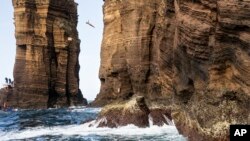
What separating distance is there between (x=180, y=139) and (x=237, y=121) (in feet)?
11.8

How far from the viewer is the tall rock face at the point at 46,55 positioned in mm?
81625

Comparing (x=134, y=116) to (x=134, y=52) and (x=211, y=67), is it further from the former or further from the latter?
(x=134, y=52)

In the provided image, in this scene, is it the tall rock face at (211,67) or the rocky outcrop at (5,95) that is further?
the rocky outcrop at (5,95)

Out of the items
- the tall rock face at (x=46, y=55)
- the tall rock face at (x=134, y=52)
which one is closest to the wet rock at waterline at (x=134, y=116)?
the tall rock face at (x=134, y=52)

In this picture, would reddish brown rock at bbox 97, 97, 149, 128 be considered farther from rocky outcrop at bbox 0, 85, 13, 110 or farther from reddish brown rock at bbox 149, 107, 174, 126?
rocky outcrop at bbox 0, 85, 13, 110

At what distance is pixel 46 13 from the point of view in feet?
283

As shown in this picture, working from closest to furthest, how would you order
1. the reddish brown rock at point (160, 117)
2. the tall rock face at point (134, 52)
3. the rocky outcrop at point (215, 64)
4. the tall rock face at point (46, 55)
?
1. the rocky outcrop at point (215, 64)
2. the reddish brown rock at point (160, 117)
3. the tall rock face at point (134, 52)
4. the tall rock face at point (46, 55)

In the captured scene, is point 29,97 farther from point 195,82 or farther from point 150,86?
point 195,82

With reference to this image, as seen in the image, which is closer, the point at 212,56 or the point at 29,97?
the point at 212,56

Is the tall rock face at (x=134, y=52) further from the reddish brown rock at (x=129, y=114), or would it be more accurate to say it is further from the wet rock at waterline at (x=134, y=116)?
the reddish brown rock at (x=129, y=114)

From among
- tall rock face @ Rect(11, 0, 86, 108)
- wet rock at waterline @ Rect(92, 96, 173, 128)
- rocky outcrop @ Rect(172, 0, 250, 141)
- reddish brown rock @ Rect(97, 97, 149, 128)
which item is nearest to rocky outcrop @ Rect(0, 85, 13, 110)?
tall rock face @ Rect(11, 0, 86, 108)

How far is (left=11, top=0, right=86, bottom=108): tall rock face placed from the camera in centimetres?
8162

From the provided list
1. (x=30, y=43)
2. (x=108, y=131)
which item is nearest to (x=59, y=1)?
(x=30, y=43)

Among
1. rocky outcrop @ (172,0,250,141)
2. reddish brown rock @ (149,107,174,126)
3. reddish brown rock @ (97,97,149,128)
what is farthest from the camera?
reddish brown rock @ (149,107,174,126)
